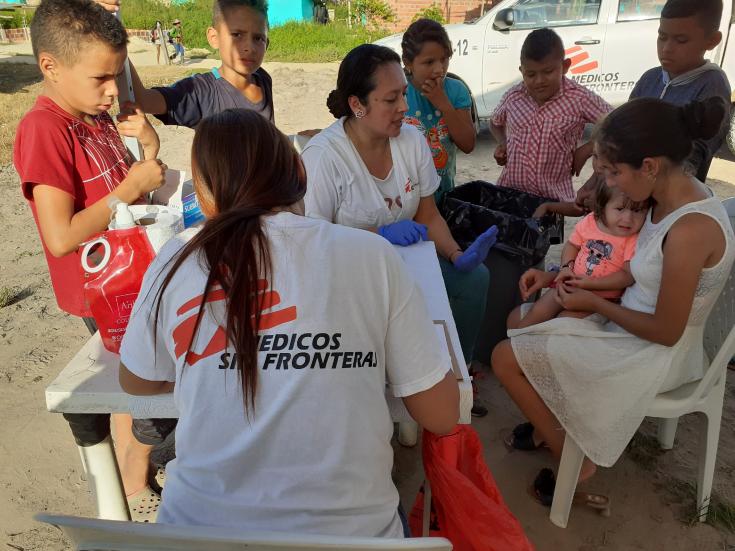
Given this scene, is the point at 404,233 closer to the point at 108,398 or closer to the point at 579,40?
the point at 108,398

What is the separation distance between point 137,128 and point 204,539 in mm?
1574

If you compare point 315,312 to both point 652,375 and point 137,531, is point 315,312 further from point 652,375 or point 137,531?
point 652,375

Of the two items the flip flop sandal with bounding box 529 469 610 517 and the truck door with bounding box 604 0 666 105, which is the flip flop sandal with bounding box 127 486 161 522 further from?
the truck door with bounding box 604 0 666 105

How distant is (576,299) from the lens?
2104 mm

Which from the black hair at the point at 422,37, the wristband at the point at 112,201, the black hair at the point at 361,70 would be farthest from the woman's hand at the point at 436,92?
the wristband at the point at 112,201

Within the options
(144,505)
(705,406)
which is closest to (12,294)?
(144,505)

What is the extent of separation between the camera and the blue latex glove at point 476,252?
2.34 meters

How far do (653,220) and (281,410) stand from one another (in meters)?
1.48

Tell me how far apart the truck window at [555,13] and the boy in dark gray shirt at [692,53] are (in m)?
3.42

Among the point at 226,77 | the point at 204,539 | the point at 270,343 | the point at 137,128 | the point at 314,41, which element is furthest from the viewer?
the point at 314,41

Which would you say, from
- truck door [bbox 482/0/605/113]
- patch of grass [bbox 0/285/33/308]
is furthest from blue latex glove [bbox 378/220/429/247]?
truck door [bbox 482/0/605/113]

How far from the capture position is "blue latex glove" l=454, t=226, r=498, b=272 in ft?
7.69

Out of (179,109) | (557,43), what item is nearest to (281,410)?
(179,109)

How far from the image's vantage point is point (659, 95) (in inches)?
112
